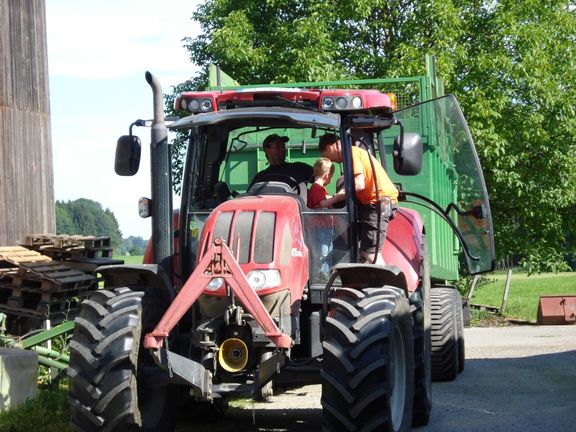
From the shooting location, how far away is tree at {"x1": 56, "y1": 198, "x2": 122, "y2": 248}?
335 feet

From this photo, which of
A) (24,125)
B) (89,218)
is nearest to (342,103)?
(24,125)

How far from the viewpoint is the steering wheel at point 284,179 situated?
788cm

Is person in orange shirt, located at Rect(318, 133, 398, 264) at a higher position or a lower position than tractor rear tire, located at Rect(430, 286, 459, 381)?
higher

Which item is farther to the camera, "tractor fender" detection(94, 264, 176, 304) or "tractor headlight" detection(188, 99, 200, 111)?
"tractor headlight" detection(188, 99, 200, 111)

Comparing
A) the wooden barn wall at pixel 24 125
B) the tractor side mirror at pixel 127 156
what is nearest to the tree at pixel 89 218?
the wooden barn wall at pixel 24 125

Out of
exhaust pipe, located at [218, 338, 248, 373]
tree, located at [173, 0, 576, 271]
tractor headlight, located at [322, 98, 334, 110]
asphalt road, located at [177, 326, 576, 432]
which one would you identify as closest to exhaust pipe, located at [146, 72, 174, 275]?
exhaust pipe, located at [218, 338, 248, 373]

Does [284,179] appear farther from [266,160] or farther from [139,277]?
[139,277]

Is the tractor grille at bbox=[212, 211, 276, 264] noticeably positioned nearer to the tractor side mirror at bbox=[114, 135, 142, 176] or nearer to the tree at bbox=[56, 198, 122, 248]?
the tractor side mirror at bbox=[114, 135, 142, 176]

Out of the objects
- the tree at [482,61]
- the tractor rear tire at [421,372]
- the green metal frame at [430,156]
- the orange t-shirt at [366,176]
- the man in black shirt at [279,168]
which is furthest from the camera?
the tree at [482,61]

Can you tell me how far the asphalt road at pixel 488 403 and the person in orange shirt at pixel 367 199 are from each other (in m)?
1.38

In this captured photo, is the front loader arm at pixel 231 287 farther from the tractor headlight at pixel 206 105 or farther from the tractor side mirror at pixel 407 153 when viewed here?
the tractor side mirror at pixel 407 153

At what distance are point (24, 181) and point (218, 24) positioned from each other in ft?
42.1

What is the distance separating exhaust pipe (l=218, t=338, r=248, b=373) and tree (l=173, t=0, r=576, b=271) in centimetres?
1662

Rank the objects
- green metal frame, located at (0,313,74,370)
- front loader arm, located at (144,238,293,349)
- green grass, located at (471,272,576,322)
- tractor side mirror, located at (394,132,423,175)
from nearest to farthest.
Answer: front loader arm, located at (144,238,293,349) < tractor side mirror, located at (394,132,423,175) < green metal frame, located at (0,313,74,370) < green grass, located at (471,272,576,322)
